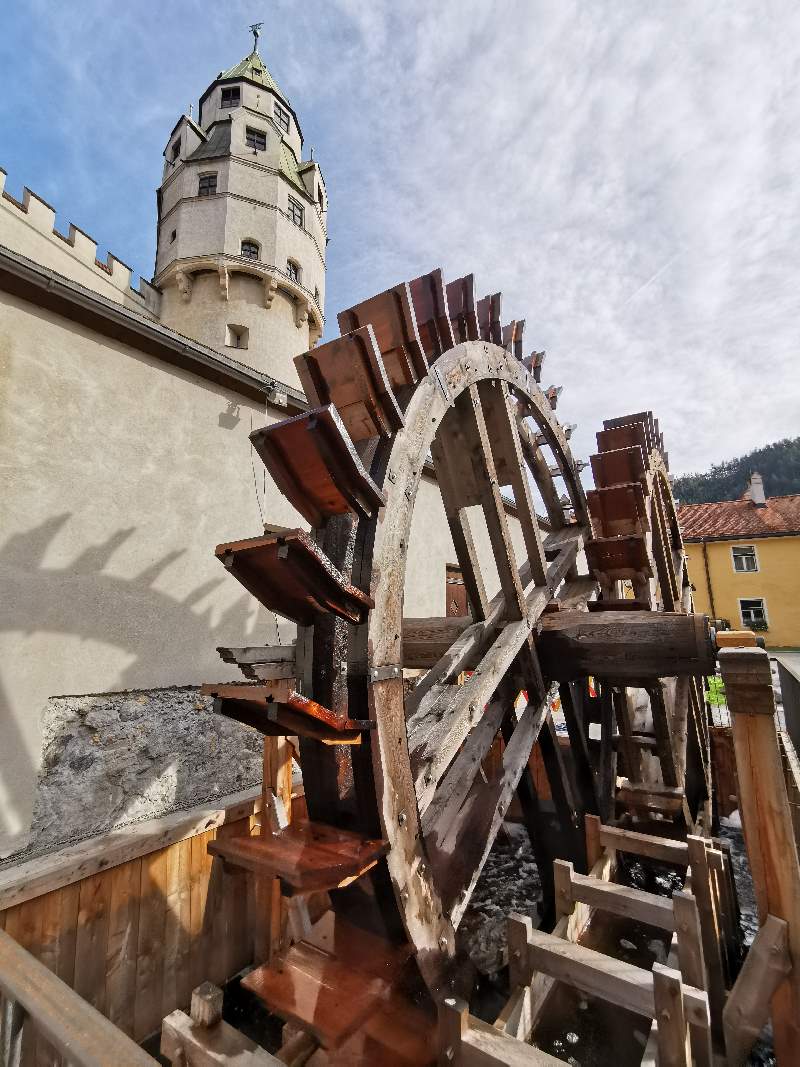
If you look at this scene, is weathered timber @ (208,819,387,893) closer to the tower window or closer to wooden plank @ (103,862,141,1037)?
wooden plank @ (103,862,141,1037)

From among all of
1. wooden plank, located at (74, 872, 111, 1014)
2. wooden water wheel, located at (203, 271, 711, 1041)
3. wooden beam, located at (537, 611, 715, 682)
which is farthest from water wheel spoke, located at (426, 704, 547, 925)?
wooden plank, located at (74, 872, 111, 1014)

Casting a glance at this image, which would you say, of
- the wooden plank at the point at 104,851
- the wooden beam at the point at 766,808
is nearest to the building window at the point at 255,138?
the wooden plank at the point at 104,851

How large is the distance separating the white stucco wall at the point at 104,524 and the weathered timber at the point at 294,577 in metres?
3.02

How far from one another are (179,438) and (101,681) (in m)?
2.40

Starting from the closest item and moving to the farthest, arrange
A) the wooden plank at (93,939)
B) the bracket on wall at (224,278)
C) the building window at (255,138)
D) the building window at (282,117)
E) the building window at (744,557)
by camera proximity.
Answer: the wooden plank at (93,939) < the bracket on wall at (224,278) < the building window at (255,138) < the building window at (282,117) < the building window at (744,557)

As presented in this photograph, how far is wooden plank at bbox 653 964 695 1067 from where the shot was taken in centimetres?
193

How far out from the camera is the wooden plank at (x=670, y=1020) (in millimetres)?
1926

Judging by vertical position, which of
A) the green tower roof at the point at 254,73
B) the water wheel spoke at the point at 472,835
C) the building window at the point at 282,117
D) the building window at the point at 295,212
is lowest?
the water wheel spoke at the point at 472,835

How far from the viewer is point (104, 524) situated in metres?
4.51

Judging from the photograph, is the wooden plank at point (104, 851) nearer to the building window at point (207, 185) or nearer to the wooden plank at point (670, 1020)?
the wooden plank at point (670, 1020)

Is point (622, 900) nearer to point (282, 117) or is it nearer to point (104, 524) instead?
point (104, 524)

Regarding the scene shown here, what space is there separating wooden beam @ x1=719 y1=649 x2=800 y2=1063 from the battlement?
49.8 feet

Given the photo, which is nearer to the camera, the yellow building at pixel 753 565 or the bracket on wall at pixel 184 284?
the bracket on wall at pixel 184 284

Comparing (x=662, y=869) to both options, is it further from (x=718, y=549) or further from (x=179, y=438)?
(x=718, y=549)
